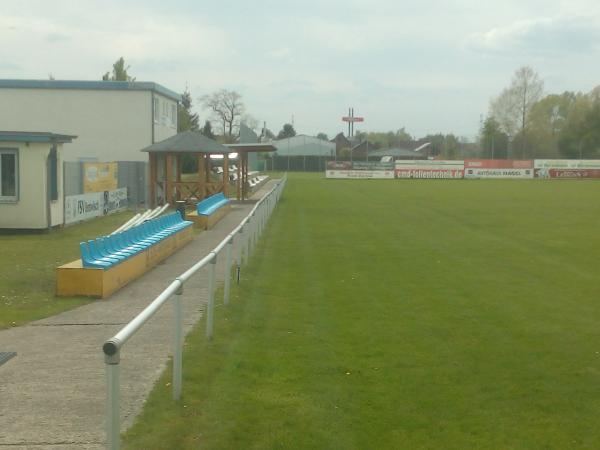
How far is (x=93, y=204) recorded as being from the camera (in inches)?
1085

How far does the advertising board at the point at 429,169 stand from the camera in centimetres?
7656

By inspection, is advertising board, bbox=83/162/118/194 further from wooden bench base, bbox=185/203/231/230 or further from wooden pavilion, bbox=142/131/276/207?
wooden bench base, bbox=185/203/231/230

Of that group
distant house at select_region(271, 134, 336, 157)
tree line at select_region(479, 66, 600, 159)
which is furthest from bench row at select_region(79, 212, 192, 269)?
distant house at select_region(271, 134, 336, 157)

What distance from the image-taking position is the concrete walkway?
5.84m

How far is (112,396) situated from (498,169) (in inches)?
3041

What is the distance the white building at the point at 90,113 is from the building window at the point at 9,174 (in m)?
16.9

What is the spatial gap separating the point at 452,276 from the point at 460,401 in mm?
7991

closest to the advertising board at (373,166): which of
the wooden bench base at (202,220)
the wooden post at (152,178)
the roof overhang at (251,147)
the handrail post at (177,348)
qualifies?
the roof overhang at (251,147)

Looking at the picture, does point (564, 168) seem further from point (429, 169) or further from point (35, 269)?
point (35, 269)

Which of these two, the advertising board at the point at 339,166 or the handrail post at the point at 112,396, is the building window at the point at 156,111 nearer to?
the handrail post at the point at 112,396

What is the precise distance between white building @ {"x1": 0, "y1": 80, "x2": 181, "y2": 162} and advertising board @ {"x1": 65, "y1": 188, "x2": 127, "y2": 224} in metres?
5.80

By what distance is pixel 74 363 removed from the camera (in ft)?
25.7

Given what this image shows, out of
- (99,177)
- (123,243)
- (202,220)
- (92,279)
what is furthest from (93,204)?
(92,279)

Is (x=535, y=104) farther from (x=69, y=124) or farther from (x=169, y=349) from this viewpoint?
(x=169, y=349)
